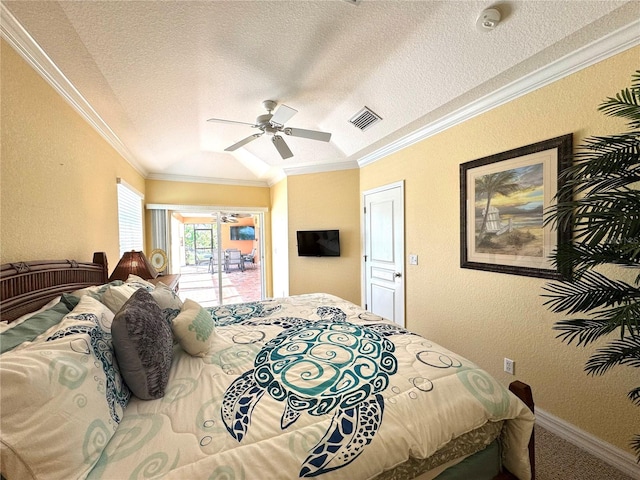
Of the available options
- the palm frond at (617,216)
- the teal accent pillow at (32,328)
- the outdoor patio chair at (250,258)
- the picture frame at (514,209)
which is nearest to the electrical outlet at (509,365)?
the picture frame at (514,209)

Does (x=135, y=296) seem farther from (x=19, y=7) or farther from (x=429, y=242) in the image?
(x=429, y=242)

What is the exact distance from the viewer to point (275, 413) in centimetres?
103

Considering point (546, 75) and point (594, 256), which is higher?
point (546, 75)

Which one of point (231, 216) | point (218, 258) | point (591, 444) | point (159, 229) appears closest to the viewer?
point (591, 444)

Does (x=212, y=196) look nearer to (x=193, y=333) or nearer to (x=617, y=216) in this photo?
(x=193, y=333)

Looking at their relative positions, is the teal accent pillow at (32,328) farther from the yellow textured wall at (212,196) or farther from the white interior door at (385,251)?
the yellow textured wall at (212,196)

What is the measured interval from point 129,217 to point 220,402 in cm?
358

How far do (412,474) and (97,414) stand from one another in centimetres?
115

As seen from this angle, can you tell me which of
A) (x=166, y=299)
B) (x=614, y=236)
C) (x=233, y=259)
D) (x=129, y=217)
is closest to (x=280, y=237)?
(x=233, y=259)

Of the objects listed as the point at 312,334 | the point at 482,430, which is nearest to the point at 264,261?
the point at 312,334

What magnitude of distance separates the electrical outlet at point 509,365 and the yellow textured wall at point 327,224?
Result: 2280mm

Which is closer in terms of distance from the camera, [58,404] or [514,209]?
[58,404]

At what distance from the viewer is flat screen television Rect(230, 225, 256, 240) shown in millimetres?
5840

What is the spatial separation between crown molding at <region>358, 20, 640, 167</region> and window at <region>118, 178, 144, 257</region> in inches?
143
